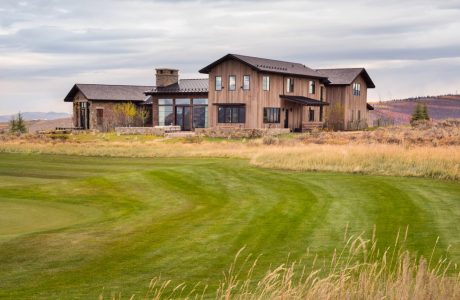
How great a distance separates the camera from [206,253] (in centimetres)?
1221

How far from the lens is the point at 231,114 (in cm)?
6044

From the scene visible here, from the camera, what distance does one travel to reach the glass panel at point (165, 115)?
2613 inches

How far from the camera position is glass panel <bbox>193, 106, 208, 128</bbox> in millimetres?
64562

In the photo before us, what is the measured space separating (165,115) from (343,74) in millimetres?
22133

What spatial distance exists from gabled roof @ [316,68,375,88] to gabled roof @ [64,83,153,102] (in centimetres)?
2294

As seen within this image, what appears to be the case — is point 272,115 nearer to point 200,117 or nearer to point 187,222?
point 200,117

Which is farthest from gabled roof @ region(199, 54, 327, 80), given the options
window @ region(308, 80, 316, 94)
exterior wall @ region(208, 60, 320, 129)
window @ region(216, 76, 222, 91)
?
window @ region(216, 76, 222, 91)


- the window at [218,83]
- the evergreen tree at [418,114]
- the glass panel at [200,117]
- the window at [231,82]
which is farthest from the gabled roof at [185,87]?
the evergreen tree at [418,114]

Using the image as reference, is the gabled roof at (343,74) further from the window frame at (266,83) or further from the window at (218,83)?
the window at (218,83)

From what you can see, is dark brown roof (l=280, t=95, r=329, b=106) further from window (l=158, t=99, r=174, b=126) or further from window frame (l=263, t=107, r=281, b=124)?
window (l=158, t=99, r=174, b=126)

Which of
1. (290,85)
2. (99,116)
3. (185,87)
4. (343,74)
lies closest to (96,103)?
(99,116)

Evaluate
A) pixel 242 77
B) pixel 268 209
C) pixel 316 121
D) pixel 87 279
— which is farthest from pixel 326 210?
pixel 316 121

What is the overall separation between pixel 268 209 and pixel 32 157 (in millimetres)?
24514

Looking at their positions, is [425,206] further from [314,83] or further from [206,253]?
[314,83]
